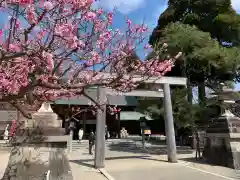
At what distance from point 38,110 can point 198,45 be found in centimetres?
1202

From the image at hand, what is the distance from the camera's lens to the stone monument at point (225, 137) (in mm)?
10914

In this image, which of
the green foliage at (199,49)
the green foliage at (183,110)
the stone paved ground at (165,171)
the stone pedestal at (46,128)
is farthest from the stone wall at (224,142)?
the green foliage at (199,49)

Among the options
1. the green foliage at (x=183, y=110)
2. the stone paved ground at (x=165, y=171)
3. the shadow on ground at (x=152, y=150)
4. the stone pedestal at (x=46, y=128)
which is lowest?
the stone paved ground at (x=165, y=171)

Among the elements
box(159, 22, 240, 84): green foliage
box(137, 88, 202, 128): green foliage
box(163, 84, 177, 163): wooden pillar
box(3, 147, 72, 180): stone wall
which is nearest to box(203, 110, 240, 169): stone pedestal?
box(163, 84, 177, 163): wooden pillar

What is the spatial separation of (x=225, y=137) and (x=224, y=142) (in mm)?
Result: 256

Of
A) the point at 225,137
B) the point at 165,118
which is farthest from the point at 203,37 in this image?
the point at 225,137

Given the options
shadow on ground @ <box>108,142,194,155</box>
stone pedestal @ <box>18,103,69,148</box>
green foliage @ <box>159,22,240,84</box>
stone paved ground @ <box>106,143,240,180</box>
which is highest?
green foliage @ <box>159,22,240,84</box>

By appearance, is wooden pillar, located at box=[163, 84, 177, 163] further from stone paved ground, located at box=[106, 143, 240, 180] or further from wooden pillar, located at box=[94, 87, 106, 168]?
wooden pillar, located at box=[94, 87, 106, 168]

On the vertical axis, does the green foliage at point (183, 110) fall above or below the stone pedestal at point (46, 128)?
above

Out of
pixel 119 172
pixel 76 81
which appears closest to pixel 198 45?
pixel 119 172

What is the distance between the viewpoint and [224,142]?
11375 millimetres

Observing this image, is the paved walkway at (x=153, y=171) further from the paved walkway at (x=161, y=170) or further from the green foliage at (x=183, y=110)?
the green foliage at (x=183, y=110)

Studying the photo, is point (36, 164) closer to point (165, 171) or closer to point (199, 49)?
point (165, 171)

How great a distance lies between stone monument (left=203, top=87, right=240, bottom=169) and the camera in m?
10.9
